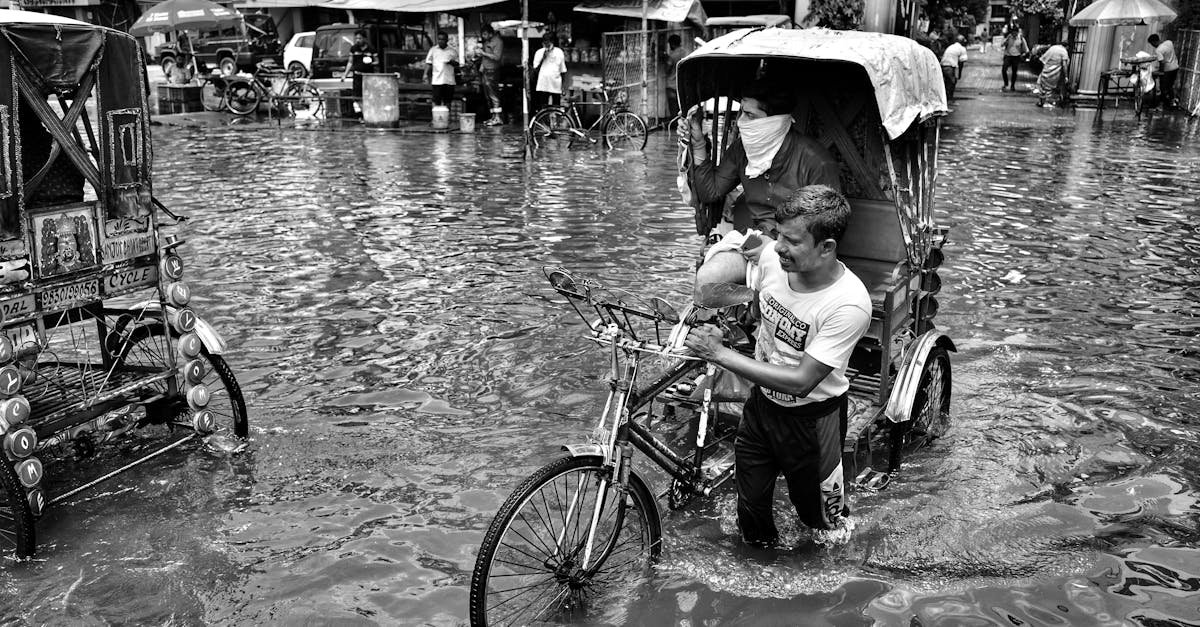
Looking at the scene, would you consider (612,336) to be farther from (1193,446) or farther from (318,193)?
(318,193)

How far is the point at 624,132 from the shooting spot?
1772 cm

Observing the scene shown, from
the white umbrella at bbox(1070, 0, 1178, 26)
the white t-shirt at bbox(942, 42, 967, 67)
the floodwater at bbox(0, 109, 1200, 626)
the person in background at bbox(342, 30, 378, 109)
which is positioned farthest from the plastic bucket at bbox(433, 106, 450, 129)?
the white t-shirt at bbox(942, 42, 967, 67)

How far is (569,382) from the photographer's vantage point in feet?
21.1

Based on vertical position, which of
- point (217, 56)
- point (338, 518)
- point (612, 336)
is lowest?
point (338, 518)

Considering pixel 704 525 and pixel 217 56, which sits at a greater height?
pixel 217 56

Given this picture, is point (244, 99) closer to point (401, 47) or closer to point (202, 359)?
point (401, 47)

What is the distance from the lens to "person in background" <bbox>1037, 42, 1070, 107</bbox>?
25.5 metres

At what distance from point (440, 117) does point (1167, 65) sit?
1783cm

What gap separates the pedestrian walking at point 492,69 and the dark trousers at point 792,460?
716 inches

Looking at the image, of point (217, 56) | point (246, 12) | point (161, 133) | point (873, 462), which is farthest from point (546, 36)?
point (246, 12)

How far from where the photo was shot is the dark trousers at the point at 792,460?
3.82 metres

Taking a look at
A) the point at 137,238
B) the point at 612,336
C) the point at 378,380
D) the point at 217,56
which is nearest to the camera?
the point at 612,336

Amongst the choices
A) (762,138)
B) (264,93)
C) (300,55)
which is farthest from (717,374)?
(300,55)

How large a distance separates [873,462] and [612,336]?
2.49 m
